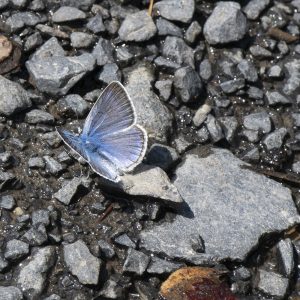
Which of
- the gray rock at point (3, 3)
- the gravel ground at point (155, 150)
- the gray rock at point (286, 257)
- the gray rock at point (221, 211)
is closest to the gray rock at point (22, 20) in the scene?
the gravel ground at point (155, 150)

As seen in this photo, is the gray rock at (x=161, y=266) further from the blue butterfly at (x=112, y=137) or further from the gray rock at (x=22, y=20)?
the gray rock at (x=22, y=20)

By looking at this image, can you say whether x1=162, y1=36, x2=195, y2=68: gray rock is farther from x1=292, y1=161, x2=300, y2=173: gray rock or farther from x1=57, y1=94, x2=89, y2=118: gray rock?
x1=292, y1=161, x2=300, y2=173: gray rock

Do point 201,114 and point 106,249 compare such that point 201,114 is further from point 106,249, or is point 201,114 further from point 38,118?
point 106,249

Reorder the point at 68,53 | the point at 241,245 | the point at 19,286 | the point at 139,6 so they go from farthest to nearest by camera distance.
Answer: the point at 139,6
the point at 68,53
the point at 241,245
the point at 19,286

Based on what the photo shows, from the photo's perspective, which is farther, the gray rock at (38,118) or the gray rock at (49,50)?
the gray rock at (49,50)

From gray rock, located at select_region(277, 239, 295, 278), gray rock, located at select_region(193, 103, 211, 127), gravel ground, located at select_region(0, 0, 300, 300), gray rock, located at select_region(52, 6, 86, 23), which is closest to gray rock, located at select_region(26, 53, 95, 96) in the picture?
gravel ground, located at select_region(0, 0, 300, 300)

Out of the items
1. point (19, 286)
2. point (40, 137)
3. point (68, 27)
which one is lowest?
point (19, 286)

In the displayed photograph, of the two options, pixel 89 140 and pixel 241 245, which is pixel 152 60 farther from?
pixel 241 245

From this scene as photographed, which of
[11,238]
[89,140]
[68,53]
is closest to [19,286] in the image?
[11,238]
